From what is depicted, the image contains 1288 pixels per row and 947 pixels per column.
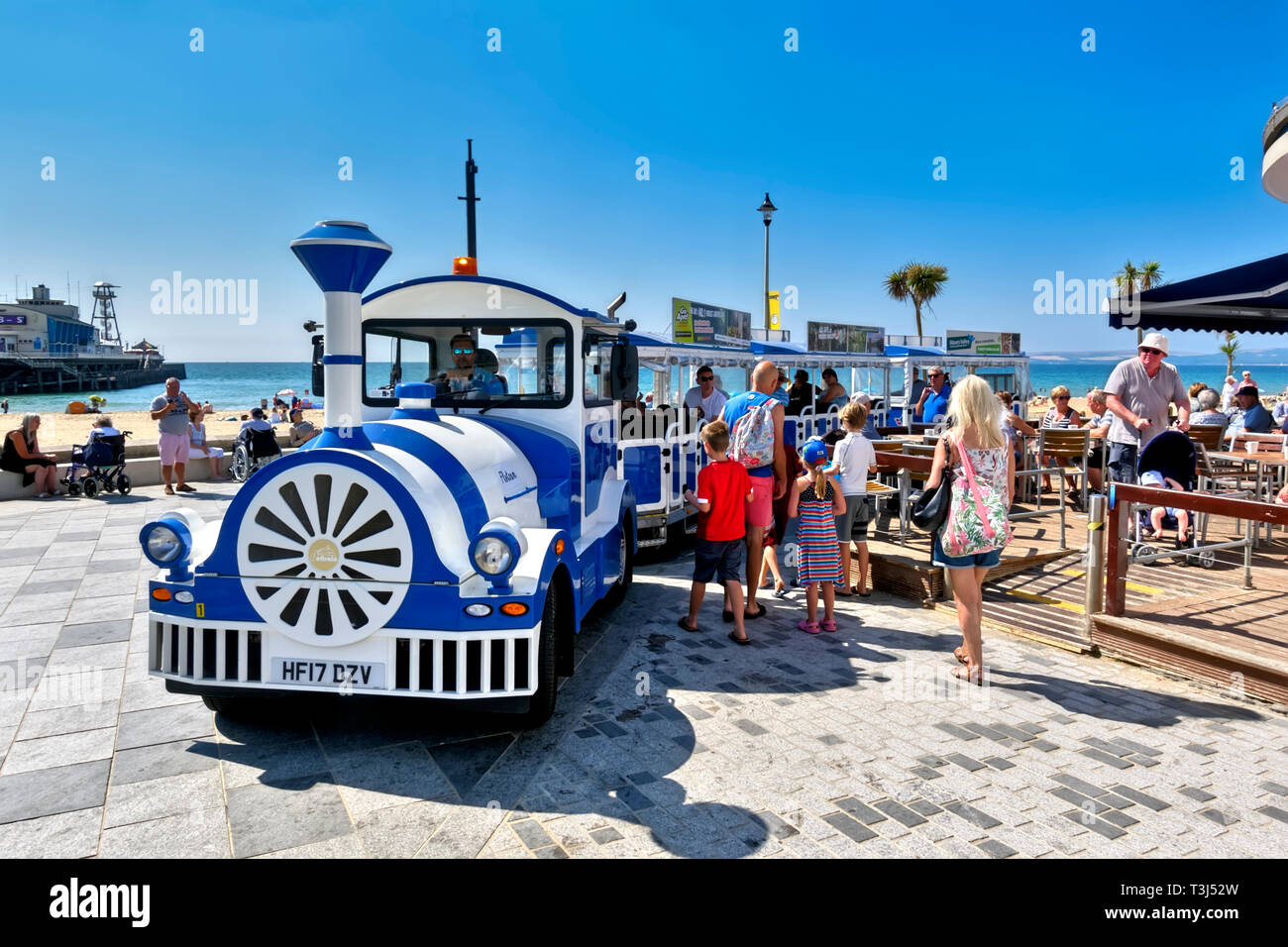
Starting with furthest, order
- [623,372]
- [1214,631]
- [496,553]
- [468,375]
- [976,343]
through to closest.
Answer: [976,343] < [623,372] < [468,375] < [1214,631] < [496,553]

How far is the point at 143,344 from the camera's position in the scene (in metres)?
115

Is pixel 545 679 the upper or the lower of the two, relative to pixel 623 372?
lower

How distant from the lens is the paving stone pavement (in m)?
3.05

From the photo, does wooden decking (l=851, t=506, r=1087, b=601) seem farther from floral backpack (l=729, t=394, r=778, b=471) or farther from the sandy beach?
the sandy beach

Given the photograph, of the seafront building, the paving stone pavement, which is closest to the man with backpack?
the paving stone pavement

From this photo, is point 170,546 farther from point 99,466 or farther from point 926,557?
point 99,466

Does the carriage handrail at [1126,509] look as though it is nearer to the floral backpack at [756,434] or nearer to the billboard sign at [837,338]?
the floral backpack at [756,434]

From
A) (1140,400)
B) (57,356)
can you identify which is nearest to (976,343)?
(1140,400)

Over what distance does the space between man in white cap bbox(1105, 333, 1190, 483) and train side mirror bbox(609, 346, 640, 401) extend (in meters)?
4.20

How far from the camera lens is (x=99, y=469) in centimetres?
A: 1268

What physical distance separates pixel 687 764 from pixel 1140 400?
18.2ft

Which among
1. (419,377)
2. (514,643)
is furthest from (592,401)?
(514,643)

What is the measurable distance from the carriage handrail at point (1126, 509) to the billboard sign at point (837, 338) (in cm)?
1823
